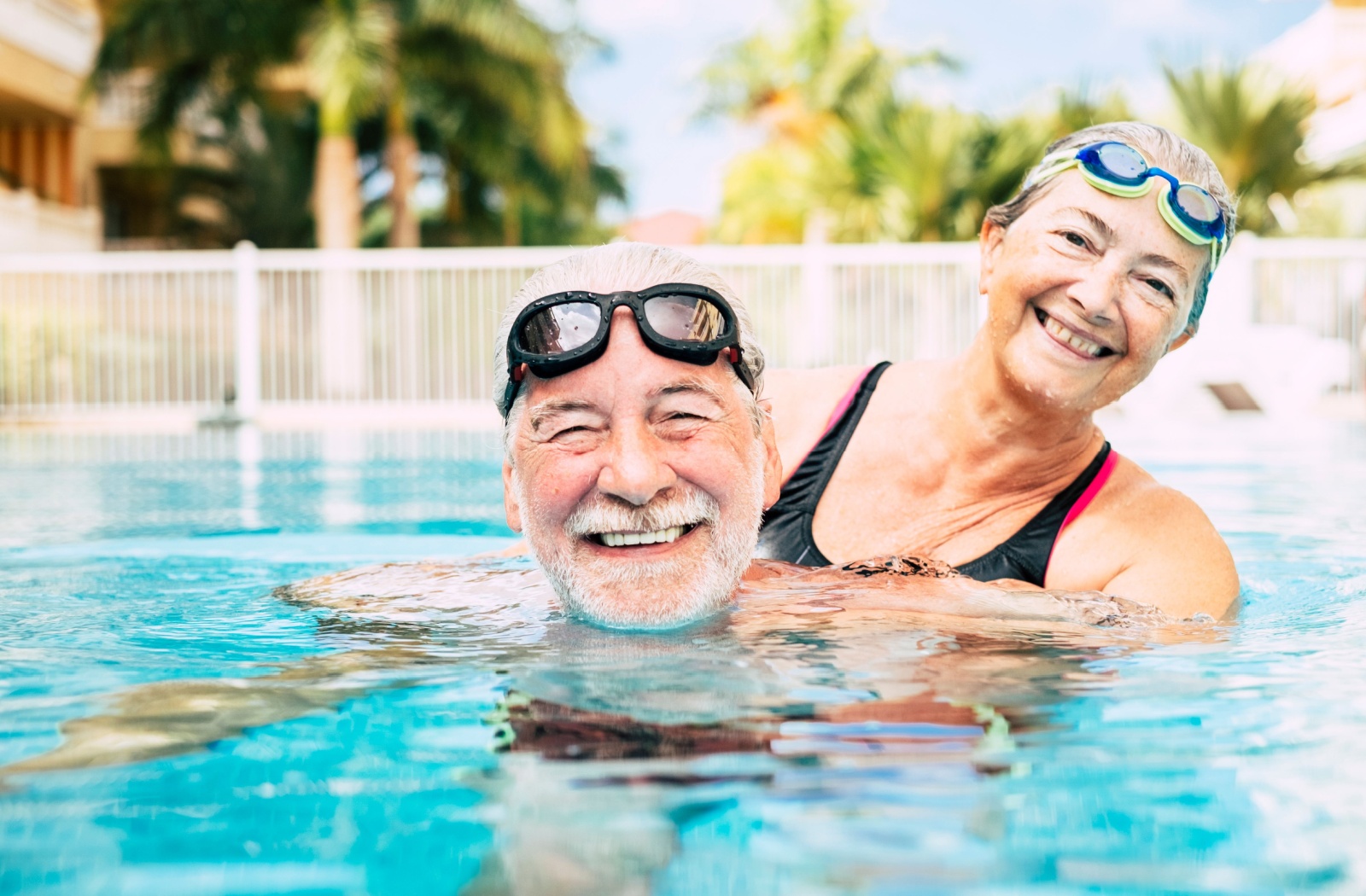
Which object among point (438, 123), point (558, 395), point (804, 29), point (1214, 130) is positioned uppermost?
point (804, 29)

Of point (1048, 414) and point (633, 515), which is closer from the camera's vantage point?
point (633, 515)

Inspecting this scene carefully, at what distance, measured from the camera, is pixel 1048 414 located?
3.07 metres

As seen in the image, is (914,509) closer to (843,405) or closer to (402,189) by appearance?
(843,405)

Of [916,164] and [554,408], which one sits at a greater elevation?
[916,164]

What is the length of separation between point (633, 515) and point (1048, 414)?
124 cm

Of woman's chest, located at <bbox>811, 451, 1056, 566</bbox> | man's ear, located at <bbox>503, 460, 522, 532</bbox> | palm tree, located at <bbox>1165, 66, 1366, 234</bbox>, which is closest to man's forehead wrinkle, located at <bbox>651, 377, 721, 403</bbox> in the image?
man's ear, located at <bbox>503, 460, 522, 532</bbox>

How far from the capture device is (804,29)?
3419 cm

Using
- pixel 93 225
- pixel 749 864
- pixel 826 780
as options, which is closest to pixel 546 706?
pixel 826 780

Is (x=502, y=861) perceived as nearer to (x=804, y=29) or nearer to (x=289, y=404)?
(x=289, y=404)

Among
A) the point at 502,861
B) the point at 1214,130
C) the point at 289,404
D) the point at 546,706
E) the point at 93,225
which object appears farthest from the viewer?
the point at 93,225

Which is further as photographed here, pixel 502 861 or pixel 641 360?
pixel 641 360

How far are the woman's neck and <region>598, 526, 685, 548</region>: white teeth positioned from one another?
112 centimetres

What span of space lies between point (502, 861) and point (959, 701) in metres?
0.83

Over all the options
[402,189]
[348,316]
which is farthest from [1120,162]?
[402,189]
